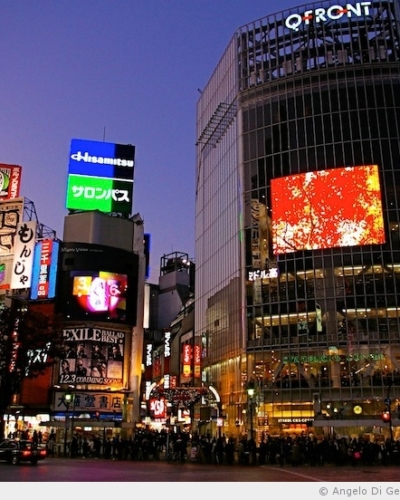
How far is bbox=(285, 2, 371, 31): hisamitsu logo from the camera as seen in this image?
227 ft

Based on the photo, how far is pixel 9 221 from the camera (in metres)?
65.9

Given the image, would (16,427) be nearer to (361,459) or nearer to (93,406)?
(93,406)

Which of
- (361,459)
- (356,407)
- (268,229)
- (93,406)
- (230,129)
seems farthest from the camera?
(230,129)

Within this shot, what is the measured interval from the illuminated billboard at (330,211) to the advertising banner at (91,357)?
68.8 feet

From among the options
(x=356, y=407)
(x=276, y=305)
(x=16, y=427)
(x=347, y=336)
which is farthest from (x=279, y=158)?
(x=16, y=427)

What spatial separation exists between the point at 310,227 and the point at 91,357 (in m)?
27.4

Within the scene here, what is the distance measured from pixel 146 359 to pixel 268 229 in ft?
140

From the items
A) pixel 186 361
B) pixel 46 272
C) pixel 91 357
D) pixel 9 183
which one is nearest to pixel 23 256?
pixel 46 272

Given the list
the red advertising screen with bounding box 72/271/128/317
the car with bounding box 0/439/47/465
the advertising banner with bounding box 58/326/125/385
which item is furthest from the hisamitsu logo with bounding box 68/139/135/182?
the car with bounding box 0/439/47/465

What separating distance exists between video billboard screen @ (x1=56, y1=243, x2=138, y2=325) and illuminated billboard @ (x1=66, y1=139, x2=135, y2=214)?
723 cm

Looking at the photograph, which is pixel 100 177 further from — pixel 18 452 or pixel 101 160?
pixel 18 452

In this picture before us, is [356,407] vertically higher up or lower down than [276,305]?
lower down

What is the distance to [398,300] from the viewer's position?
6075 centimetres

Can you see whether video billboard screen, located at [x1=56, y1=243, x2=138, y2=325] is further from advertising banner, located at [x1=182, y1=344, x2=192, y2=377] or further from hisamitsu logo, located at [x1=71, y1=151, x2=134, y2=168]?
hisamitsu logo, located at [x1=71, y1=151, x2=134, y2=168]
